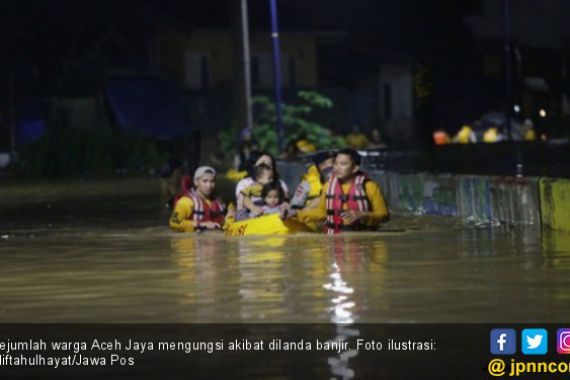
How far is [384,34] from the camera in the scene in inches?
3932

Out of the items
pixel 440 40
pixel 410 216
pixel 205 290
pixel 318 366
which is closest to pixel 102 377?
pixel 318 366

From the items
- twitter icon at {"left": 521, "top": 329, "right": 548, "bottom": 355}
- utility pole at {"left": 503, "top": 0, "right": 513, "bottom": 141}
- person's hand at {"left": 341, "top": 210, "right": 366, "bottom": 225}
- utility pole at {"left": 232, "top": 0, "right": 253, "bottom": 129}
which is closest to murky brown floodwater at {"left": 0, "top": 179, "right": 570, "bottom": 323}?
person's hand at {"left": 341, "top": 210, "right": 366, "bottom": 225}

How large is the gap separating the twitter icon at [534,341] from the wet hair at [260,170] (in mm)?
11589

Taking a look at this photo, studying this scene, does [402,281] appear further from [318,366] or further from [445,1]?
[445,1]

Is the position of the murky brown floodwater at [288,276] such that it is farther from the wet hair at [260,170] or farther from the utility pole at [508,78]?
the utility pole at [508,78]

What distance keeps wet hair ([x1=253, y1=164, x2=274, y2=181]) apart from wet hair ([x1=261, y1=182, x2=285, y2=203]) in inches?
7.8

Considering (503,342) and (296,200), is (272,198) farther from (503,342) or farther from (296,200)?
(503,342)

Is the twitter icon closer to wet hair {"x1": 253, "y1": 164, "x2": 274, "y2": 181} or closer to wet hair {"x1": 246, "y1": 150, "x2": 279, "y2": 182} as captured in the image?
wet hair {"x1": 253, "y1": 164, "x2": 274, "y2": 181}

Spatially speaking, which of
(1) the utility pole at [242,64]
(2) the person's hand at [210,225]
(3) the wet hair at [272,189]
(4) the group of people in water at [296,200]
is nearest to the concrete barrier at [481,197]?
(4) the group of people in water at [296,200]

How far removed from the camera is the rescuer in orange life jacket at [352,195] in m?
22.5

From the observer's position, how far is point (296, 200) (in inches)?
976

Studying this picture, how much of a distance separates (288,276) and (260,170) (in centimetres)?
636

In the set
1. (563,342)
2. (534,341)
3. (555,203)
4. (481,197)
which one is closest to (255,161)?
(555,203)

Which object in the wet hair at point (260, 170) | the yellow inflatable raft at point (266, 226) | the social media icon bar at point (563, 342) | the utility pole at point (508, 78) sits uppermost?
the utility pole at point (508, 78)
